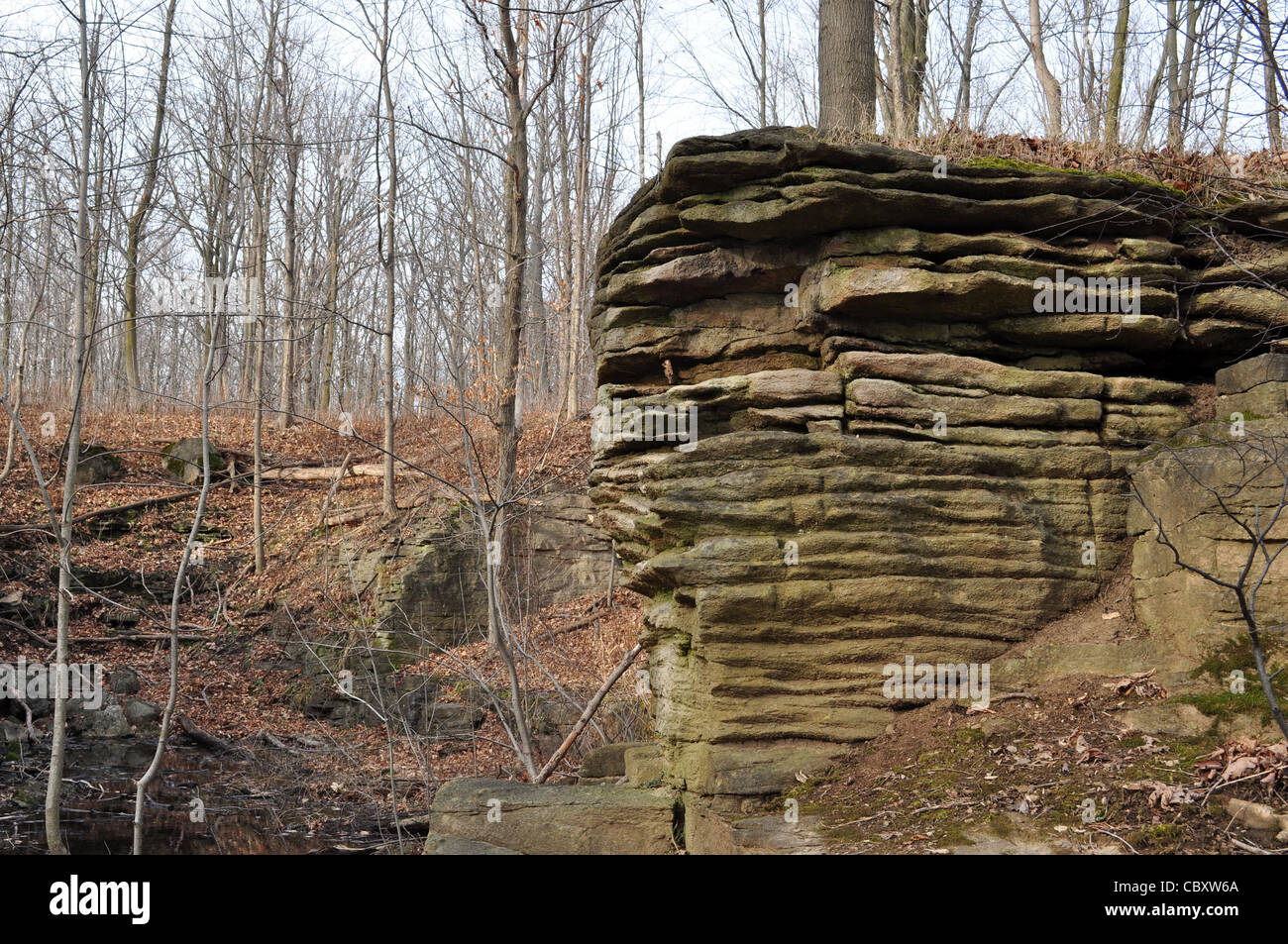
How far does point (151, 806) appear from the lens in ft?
33.6

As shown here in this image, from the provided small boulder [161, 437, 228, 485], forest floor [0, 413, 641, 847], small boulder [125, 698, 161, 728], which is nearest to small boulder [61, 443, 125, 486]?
forest floor [0, 413, 641, 847]

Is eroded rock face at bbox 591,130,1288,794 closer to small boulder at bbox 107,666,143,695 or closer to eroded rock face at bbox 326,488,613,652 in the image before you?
eroded rock face at bbox 326,488,613,652

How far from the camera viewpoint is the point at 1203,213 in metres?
7.22

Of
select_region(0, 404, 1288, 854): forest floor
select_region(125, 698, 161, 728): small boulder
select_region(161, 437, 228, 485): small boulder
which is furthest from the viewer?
select_region(161, 437, 228, 485): small boulder

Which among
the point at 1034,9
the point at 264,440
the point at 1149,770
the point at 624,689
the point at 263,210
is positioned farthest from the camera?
the point at 263,210

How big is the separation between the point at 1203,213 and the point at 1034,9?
393 inches

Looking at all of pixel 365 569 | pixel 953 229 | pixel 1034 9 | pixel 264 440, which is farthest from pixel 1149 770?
pixel 264 440

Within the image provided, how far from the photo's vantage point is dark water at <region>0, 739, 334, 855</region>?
30.2 feet

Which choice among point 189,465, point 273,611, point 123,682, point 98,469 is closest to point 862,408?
point 123,682

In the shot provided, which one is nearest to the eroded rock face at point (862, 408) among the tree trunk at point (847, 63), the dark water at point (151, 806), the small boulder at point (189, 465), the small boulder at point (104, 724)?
the tree trunk at point (847, 63)

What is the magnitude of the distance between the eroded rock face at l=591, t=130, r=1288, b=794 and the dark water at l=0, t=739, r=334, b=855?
5.52 meters

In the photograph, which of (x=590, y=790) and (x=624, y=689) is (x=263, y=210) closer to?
(x=624, y=689)

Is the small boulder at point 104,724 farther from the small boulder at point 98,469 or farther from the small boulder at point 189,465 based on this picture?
the small boulder at point 98,469

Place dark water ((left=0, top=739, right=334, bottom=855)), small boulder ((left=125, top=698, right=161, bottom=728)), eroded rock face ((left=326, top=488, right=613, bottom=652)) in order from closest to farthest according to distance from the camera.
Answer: dark water ((left=0, top=739, right=334, bottom=855))
small boulder ((left=125, top=698, right=161, bottom=728))
eroded rock face ((left=326, top=488, right=613, bottom=652))
